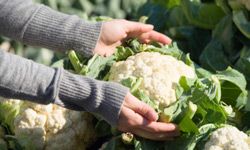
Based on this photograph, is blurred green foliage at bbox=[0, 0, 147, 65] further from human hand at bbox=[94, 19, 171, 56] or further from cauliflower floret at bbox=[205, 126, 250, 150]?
cauliflower floret at bbox=[205, 126, 250, 150]

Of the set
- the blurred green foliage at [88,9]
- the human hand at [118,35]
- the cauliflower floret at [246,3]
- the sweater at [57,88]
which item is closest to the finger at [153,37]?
the human hand at [118,35]

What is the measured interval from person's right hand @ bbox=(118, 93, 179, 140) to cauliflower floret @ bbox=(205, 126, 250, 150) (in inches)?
4.0

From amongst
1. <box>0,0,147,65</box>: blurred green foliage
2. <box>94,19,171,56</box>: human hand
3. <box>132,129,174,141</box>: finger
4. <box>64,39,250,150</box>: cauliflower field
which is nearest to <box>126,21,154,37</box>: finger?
<box>94,19,171,56</box>: human hand

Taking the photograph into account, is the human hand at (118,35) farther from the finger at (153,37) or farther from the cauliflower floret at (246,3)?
the cauliflower floret at (246,3)

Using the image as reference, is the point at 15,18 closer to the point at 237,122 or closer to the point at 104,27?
the point at 104,27

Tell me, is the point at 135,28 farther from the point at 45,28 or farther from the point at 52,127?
the point at 52,127

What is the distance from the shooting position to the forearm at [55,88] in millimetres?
1515

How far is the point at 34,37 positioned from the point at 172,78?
45 centimetres

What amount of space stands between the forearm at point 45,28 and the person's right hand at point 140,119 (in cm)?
35

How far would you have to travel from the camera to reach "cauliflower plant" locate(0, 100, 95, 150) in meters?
1.71

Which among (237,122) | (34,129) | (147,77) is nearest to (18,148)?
(34,129)

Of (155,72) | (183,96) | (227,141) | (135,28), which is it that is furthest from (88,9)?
(227,141)

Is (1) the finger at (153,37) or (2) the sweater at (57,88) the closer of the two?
(2) the sweater at (57,88)

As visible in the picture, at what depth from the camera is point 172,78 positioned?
1.68 meters
